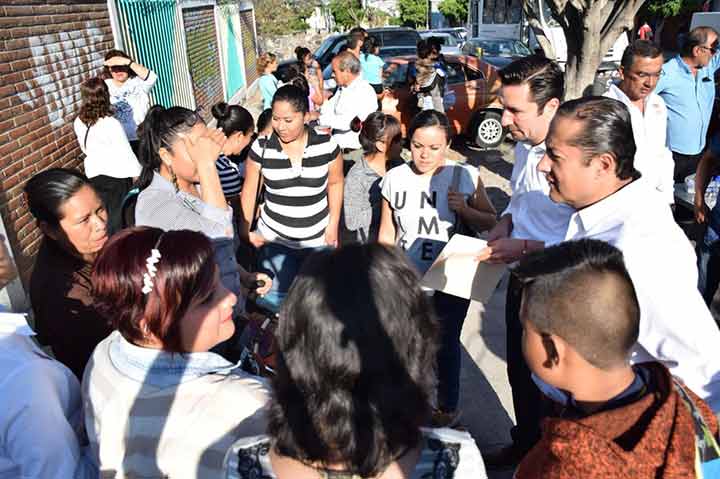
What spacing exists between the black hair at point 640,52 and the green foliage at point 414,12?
1702 inches

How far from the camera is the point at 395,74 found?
873cm

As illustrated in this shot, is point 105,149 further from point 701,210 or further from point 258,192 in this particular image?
point 701,210

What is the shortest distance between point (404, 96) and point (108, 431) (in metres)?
7.71

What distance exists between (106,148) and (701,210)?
497cm

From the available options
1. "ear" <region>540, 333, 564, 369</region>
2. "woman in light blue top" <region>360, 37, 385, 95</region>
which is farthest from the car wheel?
"ear" <region>540, 333, 564, 369</region>

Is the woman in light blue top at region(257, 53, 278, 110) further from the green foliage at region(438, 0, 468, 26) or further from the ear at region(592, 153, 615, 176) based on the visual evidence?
the green foliage at region(438, 0, 468, 26)

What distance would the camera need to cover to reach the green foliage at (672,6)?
22172mm

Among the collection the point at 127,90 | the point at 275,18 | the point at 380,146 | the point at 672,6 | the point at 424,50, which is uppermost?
the point at 275,18

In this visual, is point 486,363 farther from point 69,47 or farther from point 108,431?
point 69,47

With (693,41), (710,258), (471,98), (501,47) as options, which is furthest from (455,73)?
(501,47)

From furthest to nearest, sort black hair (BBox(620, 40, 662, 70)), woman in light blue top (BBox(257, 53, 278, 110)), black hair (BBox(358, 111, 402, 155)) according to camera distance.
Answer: woman in light blue top (BBox(257, 53, 278, 110)) < black hair (BBox(358, 111, 402, 155)) < black hair (BBox(620, 40, 662, 70))

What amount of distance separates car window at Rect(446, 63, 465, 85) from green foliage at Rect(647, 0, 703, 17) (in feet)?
66.6

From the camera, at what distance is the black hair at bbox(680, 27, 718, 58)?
14.2 ft

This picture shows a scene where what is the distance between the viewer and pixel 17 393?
3.85 ft
